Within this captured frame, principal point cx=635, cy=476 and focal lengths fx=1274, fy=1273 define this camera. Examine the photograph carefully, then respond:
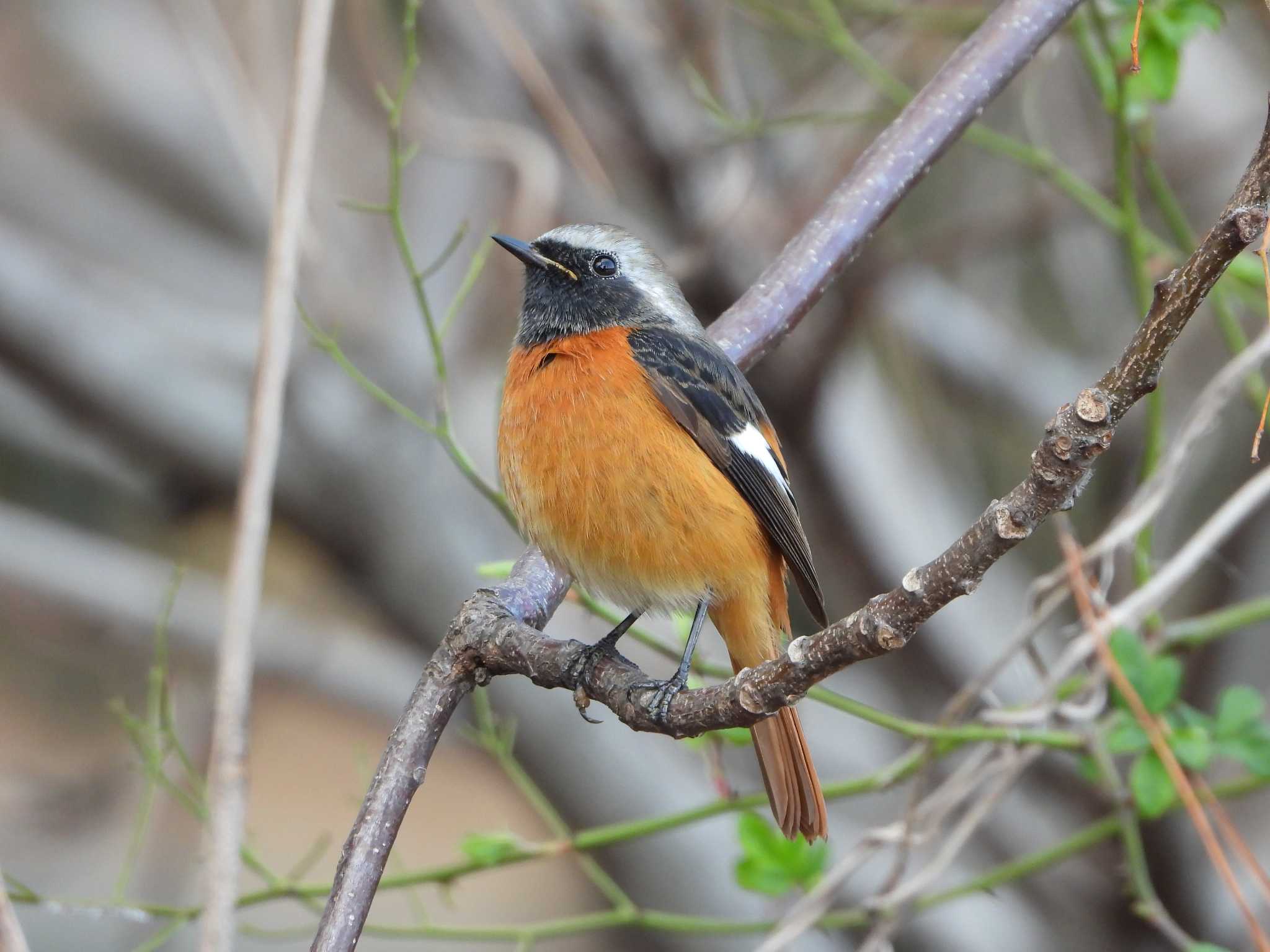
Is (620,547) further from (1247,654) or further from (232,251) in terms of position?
(232,251)

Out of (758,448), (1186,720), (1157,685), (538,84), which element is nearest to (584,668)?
(758,448)

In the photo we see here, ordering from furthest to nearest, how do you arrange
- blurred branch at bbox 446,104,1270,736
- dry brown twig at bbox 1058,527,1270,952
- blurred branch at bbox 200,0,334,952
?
dry brown twig at bbox 1058,527,1270,952, blurred branch at bbox 200,0,334,952, blurred branch at bbox 446,104,1270,736

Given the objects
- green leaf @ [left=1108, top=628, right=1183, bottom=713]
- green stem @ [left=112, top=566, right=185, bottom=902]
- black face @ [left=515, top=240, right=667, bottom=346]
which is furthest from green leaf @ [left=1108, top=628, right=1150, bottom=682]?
green stem @ [left=112, top=566, right=185, bottom=902]

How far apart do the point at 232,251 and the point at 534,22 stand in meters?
1.95

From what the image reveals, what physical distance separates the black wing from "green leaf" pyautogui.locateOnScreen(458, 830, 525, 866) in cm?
83

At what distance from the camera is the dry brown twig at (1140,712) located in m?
2.42

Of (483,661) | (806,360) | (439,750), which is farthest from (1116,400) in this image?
(439,750)

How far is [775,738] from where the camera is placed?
8.63 feet

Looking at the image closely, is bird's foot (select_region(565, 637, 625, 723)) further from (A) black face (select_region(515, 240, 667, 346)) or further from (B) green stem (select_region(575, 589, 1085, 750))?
(A) black face (select_region(515, 240, 667, 346))

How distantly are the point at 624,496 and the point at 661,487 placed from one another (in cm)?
8

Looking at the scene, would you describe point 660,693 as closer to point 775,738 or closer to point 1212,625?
point 775,738

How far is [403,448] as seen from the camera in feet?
16.8

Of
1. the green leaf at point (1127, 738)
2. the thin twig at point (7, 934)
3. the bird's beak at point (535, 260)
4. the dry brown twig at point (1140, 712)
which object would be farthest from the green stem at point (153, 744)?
the green leaf at point (1127, 738)

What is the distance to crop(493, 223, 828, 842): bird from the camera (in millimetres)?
2555
